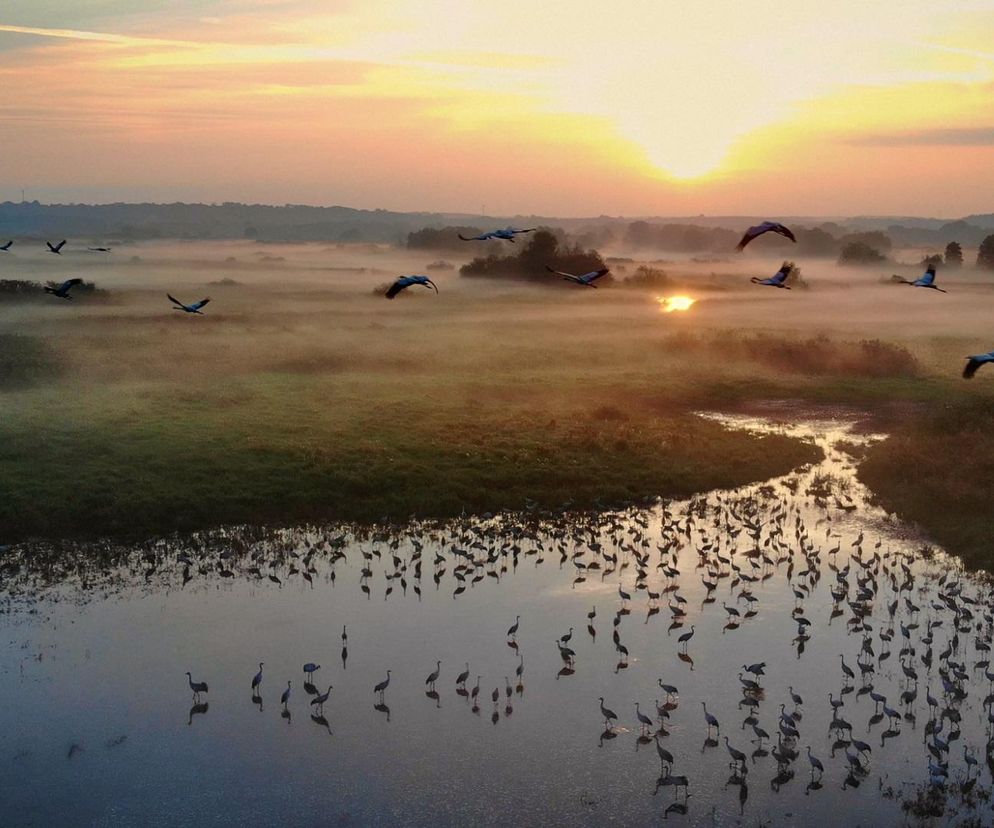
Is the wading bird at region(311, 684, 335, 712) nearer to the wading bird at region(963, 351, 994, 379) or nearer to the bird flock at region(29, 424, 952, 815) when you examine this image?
the bird flock at region(29, 424, 952, 815)

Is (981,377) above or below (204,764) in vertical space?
above

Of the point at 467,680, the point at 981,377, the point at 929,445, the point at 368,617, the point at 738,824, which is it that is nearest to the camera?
the point at 738,824

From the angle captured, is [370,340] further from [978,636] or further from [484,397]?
[978,636]

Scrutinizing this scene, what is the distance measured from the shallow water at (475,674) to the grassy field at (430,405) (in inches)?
127

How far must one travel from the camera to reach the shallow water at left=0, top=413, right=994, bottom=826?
1875cm

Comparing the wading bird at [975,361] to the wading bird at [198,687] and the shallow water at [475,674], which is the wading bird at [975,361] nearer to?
the shallow water at [475,674]

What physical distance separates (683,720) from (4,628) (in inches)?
680

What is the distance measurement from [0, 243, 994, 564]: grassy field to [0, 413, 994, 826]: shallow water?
3.23 metres

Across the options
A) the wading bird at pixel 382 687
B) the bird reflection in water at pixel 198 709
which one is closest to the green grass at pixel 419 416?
the bird reflection in water at pixel 198 709

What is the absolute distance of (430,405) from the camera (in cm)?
5153

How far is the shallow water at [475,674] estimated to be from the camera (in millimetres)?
18750

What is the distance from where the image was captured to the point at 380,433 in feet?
147

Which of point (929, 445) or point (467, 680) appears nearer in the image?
point (467, 680)

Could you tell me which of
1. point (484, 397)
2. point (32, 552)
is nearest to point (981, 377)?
point (484, 397)
